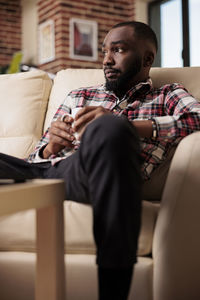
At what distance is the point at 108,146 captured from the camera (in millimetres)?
771

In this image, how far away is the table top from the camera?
24.7 inches

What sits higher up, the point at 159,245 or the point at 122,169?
the point at 122,169

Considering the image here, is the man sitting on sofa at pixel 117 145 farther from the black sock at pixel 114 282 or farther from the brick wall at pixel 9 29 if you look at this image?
the brick wall at pixel 9 29

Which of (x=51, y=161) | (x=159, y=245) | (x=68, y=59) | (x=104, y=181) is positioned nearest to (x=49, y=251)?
(x=104, y=181)

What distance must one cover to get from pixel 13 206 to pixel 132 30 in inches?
40.6

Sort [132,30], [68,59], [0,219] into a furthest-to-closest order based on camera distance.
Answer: [68,59], [132,30], [0,219]

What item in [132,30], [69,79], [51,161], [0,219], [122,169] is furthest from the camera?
[69,79]

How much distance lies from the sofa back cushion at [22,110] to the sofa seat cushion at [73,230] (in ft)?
1.93

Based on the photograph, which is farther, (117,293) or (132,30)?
(132,30)

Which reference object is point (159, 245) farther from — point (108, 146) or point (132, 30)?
point (132, 30)

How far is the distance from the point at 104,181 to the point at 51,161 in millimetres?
513

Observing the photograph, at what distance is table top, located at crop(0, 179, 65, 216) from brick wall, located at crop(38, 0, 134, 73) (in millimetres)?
4032

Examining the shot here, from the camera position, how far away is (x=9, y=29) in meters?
5.47

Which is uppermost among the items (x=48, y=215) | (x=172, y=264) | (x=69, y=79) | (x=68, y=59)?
(x=68, y=59)
